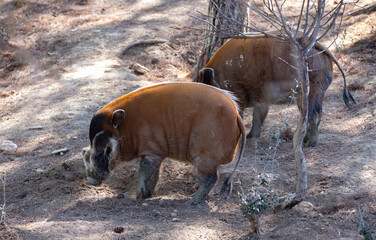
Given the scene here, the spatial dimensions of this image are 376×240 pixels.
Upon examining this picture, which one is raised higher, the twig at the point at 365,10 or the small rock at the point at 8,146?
the twig at the point at 365,10

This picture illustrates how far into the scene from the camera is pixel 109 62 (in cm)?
1009

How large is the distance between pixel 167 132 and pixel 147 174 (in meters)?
0.52

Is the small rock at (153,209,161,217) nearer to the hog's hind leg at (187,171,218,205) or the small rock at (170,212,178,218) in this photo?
the small rock at (170,212,178,218)

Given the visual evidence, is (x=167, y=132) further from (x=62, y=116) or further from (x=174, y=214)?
(x=62, y=116)

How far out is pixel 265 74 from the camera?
6.86m

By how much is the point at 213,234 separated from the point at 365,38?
752 centimetres

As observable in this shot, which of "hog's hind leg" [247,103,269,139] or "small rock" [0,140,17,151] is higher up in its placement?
"hog's hind leg" [247,103,269,139]

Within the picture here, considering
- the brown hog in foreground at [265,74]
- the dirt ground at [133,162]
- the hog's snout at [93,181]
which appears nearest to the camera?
the dirt ground at [133,162]

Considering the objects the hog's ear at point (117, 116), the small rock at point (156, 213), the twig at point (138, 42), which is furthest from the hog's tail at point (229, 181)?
the twig at point (138, 42)

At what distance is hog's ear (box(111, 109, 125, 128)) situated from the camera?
5332mm

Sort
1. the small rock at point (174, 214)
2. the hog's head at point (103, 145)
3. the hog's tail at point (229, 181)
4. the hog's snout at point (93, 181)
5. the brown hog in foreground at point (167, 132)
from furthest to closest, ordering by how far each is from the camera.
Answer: the hog's snout at point (93, 181) → the hog's head at point (103, 145) → the brown hog in foreground at point (167, 132) → the hog's tail at point (229, 181) → the small rock at point (174, 214)

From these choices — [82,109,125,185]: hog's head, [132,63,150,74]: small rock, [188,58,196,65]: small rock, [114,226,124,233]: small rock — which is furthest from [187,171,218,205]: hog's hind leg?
[188,58,196,65]: small rock

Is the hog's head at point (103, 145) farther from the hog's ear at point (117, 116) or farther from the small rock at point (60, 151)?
the small rock at point (60, 151)

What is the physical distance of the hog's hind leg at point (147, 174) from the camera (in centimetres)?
549
